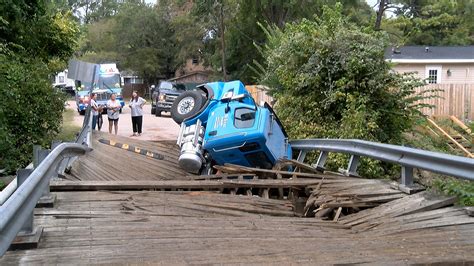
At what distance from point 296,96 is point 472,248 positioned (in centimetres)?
899

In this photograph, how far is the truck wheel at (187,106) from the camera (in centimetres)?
1079

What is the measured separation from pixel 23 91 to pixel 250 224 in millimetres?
8358

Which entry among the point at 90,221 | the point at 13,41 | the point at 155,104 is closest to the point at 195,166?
the point at 90,221

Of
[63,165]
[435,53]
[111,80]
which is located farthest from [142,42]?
[63,165]

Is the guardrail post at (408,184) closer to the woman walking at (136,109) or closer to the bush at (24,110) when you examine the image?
the bush at (24,110)

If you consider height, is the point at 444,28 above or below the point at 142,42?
above

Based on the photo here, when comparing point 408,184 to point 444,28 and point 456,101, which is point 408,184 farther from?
point 444,28

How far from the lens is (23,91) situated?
11773 millimetres

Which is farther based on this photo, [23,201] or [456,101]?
[456,101]

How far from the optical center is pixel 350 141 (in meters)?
8.19

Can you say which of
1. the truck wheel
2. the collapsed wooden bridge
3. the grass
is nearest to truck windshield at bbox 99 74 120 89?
the grass

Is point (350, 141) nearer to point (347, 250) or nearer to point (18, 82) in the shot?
point (347, 250)

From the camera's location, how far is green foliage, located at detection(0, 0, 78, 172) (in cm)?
1075

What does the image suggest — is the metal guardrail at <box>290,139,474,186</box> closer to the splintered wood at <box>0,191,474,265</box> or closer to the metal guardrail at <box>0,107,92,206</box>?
the splintered wood at <box>0,191,474,265</box>
